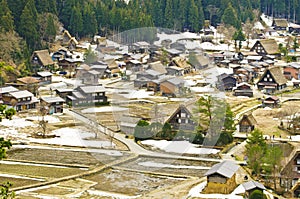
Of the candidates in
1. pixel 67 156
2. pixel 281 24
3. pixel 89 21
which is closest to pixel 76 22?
pixel 89 21

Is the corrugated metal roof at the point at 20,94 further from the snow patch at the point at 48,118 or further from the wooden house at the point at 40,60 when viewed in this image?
the wooden house at the point at 40,60

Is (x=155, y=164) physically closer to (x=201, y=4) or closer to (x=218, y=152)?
(x=218, y=152)

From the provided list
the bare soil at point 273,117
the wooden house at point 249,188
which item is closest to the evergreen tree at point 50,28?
the bare soil at point 273,117

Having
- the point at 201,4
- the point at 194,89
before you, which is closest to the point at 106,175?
the point at 194,89

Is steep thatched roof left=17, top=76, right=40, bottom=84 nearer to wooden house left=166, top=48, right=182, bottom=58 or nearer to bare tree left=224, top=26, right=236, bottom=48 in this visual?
wooden house left=166, top=48, right=182, bottom=58

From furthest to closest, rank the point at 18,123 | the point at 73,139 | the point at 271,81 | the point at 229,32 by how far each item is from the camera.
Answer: the point at 229,32
the point at 271,81
the point at 18,123
the point at 73,139

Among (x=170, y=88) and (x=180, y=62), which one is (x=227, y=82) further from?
(x=180, y=62)
